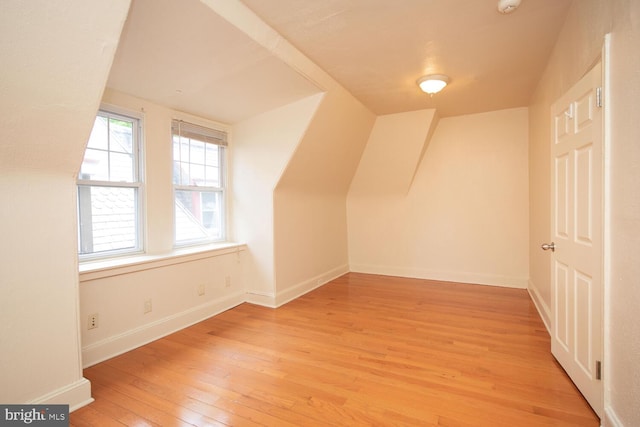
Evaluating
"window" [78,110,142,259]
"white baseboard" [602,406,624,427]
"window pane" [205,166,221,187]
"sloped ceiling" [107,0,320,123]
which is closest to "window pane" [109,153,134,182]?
"window" [78,110,142,259]

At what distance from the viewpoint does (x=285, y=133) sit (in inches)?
136

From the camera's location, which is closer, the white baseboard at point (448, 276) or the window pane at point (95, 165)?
the window pane at point (95, 165)

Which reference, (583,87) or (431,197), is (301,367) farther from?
(431,197)

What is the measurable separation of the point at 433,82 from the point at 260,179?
2.16m

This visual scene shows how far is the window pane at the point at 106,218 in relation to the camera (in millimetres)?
2557

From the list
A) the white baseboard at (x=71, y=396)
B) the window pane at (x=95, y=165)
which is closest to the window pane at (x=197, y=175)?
the window pane at (x=95, y=165)

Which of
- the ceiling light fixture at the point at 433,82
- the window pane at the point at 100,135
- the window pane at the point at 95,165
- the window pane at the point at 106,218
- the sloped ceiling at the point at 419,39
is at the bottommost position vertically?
the window pane at the point at 106,218

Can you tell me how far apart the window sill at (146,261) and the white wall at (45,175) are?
52 centimetres

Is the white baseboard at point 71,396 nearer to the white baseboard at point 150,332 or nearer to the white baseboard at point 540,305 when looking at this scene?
the white baseboard at point 150,332

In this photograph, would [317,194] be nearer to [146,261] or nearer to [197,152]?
[197,152]

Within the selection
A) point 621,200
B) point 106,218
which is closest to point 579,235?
point 621,200

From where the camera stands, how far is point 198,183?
3.55m

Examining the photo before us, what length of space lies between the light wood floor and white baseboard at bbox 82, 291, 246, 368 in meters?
0.09

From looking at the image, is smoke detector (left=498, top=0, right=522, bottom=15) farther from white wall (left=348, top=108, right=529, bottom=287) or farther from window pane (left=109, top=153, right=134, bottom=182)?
window pane (left=109, top=153, right=134, bottom=182)
